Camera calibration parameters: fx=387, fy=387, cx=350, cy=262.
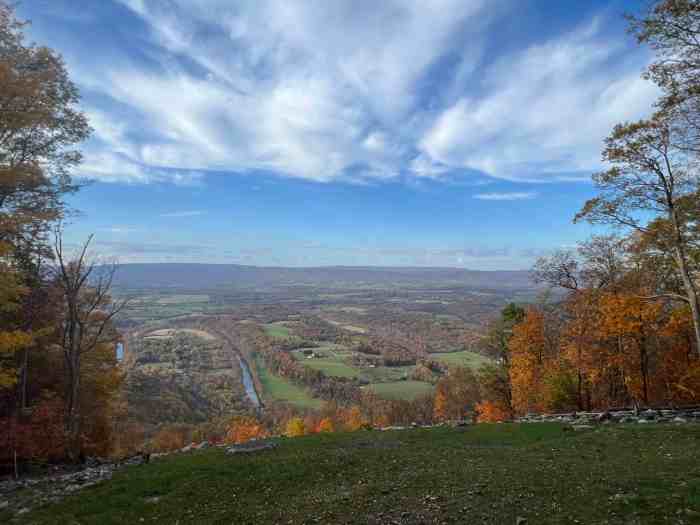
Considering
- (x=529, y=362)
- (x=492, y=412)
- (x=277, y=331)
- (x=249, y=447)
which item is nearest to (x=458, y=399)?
(x=492, y=412)

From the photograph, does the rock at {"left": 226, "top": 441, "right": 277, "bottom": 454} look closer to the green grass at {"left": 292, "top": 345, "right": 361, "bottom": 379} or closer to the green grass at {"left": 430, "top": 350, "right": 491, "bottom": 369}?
the green grass at {"left": 292, "top": 345, "right": 361, "bottom": 379}

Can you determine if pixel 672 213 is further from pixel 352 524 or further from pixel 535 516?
pixel 352 524

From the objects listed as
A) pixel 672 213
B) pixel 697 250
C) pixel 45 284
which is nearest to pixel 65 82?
pixel 45 284

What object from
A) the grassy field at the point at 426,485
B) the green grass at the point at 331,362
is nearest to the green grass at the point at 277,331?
the green grass at the point at 331,362

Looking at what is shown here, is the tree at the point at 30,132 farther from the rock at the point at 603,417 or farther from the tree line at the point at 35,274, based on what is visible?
the rock at the point at 603,417

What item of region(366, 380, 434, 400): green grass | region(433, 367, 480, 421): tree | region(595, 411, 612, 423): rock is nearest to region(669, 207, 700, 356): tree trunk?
region(595, 411, 612, 423): rock
